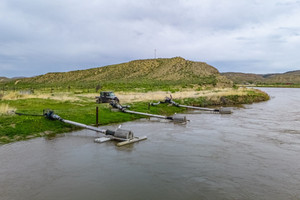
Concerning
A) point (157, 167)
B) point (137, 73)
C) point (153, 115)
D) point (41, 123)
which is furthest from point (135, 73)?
point (157, 167)

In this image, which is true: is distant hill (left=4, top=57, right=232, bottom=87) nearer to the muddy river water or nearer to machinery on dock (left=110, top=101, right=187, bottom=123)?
machinery on dock (left=110, top=101, right=187, bottom=123)

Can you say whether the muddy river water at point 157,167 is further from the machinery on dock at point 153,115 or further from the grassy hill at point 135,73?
the grassy hill at point 135,73

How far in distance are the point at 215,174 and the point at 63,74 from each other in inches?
4925

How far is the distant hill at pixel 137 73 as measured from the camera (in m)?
94.7

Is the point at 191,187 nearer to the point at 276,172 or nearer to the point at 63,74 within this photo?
the point at 276,172

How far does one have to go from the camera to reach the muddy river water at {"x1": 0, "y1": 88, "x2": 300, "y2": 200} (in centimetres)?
867

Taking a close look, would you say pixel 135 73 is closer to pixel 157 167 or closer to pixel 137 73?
pixel 137 73

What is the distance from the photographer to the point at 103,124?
20047mm

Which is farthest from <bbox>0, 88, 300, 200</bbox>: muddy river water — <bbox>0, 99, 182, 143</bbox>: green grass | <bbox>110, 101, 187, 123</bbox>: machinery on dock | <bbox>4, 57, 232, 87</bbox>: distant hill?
<bbox>4, 57, 232, 87</bbox>: distant hill

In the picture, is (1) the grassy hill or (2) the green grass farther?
(1) the grassy hill

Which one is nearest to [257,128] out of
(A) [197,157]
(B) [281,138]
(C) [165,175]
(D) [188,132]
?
(B) [281,138]

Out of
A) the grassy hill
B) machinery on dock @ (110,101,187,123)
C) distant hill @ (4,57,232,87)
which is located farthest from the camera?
distant hill @ (4,57,232,87)

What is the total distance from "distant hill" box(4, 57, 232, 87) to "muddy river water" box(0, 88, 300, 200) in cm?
7492

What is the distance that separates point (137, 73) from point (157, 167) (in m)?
97.2
